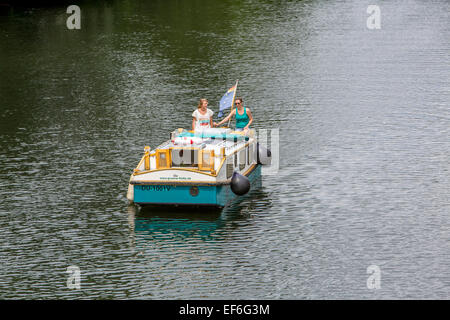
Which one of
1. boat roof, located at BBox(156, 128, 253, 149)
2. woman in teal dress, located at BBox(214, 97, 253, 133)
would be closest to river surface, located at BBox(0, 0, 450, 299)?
boat roof, located at BBox(156, 128, 253, 149)

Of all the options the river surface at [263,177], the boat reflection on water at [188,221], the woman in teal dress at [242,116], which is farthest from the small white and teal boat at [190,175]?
the woman in teal dress at [242,116]

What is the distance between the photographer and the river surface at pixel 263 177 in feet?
71.8

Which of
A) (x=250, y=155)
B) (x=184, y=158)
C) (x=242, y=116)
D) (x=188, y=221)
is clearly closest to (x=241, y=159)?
(x=250, y=155)

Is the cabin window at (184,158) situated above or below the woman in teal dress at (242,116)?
below

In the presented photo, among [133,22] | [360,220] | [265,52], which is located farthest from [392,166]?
[133,22]

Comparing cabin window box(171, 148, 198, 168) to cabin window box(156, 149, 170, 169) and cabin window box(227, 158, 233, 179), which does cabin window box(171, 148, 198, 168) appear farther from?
cabin window box(227, 158, 233, 179)

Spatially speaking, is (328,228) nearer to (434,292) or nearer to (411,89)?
(434,292)

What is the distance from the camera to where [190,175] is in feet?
81.8

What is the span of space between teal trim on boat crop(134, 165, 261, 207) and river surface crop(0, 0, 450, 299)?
55 centimetres

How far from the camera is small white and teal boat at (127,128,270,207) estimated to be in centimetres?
2503

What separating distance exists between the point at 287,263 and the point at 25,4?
67285 mm

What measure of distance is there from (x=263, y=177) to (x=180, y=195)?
5279mm

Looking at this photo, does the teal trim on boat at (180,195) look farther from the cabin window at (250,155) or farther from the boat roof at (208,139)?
the cabin window at (250,155)
